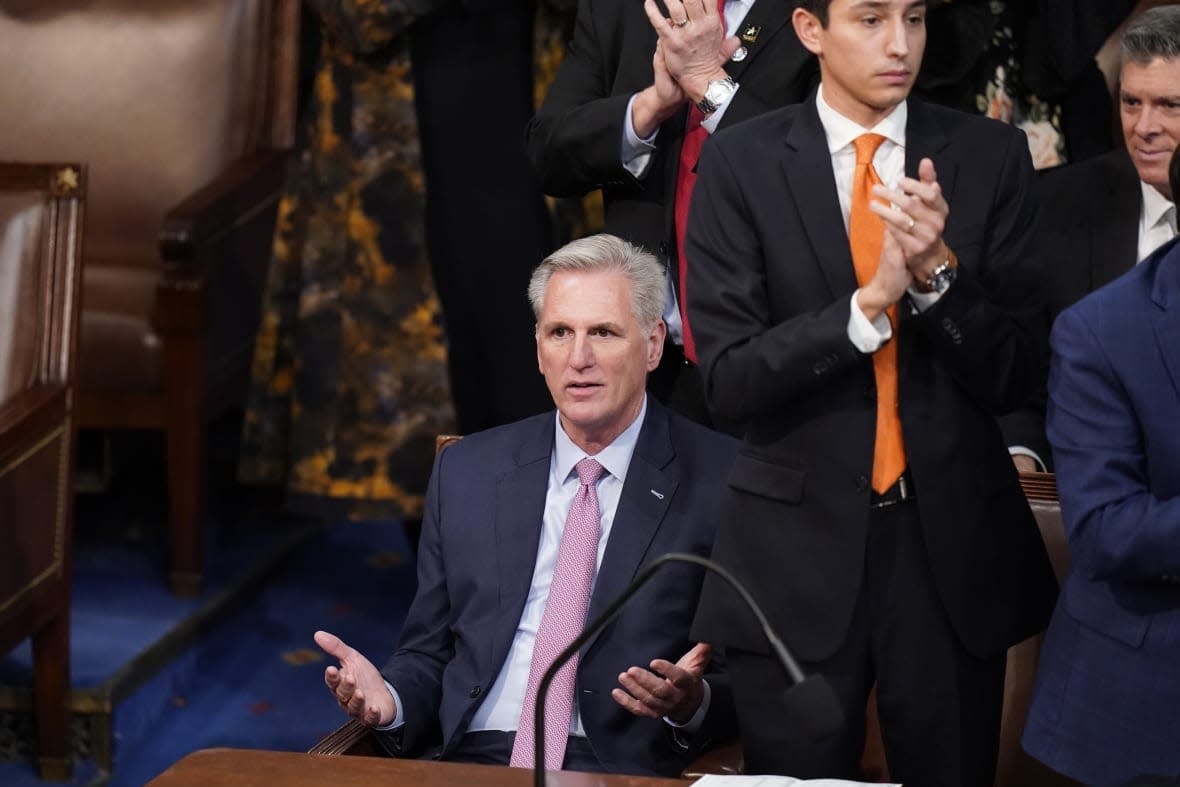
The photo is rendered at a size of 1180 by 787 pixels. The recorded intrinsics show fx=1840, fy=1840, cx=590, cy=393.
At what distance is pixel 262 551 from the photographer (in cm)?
441

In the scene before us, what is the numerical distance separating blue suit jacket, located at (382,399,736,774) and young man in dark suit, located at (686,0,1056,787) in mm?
237

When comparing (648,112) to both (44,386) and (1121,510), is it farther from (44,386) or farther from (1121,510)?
(44,386)

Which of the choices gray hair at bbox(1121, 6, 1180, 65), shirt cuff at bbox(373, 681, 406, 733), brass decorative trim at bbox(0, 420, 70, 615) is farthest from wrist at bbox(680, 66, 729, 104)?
brass decorative trim at bbox(0, 420, 70, 615)

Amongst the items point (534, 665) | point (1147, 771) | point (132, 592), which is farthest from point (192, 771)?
point (132, 592)

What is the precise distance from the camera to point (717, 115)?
2.84 meters

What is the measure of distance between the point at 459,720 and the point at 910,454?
2.42ft

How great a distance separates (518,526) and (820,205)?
0.67m

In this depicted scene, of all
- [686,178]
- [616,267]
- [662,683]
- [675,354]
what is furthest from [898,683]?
[686,178]

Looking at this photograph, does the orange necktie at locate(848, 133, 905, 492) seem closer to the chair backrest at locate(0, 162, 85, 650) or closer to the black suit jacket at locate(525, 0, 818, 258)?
the black suit jacket at locate(525, 0, 818, 258)

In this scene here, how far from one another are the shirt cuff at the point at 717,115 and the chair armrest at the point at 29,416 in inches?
56.1

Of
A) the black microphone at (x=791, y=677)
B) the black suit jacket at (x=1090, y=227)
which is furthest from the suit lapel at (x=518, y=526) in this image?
the black suit jacket at (x=1090, y=227)

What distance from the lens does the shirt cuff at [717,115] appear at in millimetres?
2836

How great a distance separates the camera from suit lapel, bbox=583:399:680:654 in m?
2.55

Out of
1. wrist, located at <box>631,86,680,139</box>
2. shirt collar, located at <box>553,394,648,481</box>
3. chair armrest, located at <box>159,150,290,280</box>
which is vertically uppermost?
wrist, located at <box>631,86,680,139</box>
